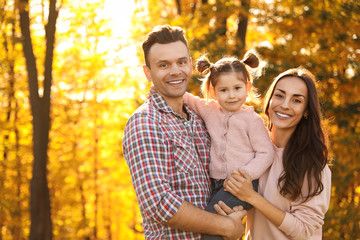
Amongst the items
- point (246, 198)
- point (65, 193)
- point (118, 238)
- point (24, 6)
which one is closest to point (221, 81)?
point (246, 198)

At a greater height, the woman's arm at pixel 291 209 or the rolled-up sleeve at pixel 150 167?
the rolled-up sleeve at pixel 150 167

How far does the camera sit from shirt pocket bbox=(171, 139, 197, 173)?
2676 millimetres

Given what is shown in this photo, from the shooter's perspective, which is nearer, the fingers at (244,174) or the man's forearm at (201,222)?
the man's forearm at (201,222)

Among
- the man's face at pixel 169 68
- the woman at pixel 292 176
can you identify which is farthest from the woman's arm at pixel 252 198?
the man's face at pixel 169 68

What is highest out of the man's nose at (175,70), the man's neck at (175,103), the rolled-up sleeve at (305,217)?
the man's nose at (175,70)

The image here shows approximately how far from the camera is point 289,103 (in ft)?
10.0

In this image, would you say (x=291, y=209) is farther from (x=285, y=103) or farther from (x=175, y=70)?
(x=175, y=70)

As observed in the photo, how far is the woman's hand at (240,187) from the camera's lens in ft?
9.27

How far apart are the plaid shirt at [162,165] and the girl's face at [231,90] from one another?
0.37 metres

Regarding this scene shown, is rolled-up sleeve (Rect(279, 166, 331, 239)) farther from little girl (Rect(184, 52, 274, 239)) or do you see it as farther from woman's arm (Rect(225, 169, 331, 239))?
little girl (Rect(184, 52, 274, 239))

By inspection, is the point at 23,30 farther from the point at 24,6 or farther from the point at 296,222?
the point at 296,222

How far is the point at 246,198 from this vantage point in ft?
9.35

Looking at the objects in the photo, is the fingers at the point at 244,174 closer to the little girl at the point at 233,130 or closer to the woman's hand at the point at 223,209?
the little girl at the point at 233,130

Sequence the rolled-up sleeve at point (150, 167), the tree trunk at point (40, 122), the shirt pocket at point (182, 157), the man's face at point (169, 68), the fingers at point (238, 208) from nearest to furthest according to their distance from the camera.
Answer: the rolled-up sleeve at point (150, 167) < the shirt pocket at point (182, 157) < the fingers at point (238, 208) < the man's face at point (169, 68) < the tree trunk at point (40, 122)
